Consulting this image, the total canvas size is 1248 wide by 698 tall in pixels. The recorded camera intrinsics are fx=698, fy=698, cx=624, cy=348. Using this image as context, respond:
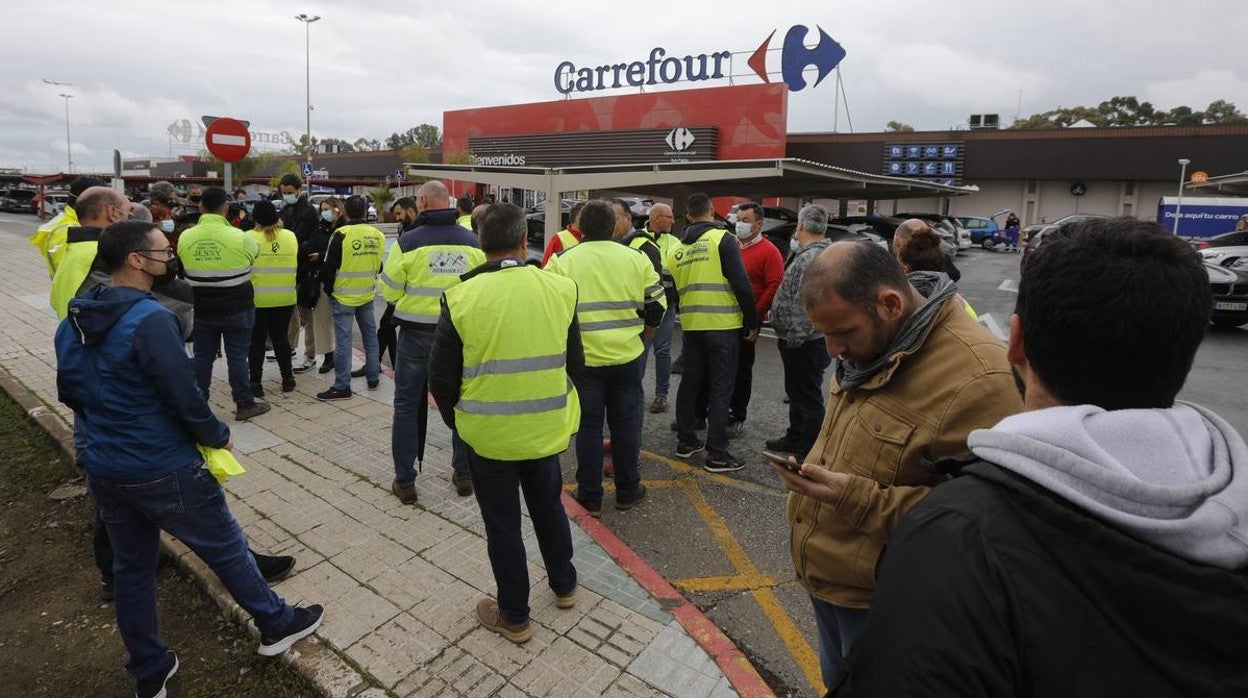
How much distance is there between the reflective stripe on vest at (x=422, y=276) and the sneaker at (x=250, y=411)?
2368mm

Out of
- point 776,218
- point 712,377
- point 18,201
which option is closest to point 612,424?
point 712,377

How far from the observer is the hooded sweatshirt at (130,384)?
2.69 meters

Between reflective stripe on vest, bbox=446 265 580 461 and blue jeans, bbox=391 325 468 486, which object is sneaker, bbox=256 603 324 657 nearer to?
reflective stripe on vest, bbox=446 265 580 461

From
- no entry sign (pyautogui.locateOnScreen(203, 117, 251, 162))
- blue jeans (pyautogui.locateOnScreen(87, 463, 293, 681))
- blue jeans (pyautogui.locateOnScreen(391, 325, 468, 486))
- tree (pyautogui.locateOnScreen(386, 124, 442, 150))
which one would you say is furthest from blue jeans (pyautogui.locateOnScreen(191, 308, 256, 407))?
tree (pyautogui.locateOnScreen(386, 124, 442, 150))

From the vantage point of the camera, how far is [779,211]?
17.8 meters

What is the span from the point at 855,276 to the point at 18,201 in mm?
52738

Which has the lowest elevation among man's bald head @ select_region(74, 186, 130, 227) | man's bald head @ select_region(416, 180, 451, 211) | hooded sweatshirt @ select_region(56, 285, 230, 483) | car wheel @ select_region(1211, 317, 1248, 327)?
car wheel @ select_region(1211, 317, 1248, 327)

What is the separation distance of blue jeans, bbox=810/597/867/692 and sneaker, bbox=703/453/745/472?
2.96m

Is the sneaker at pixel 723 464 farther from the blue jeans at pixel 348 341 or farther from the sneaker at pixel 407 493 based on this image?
the blue jeans at pixel 348 341

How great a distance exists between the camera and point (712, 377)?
5.32 meters

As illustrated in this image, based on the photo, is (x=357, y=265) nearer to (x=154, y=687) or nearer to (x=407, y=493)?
(x=407, y=493)

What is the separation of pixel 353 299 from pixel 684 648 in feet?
16.4

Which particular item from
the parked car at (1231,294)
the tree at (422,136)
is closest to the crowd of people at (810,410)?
the parked car at (1231,294)

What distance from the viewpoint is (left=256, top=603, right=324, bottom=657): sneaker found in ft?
10.4
